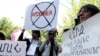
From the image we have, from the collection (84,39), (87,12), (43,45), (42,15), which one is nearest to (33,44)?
(43,45)

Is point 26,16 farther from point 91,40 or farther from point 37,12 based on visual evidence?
point 91,40

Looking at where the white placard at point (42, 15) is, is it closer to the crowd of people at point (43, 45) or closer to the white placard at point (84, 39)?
the crowd of people at point (43, 45)

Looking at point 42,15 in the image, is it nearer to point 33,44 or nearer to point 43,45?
point 43,45

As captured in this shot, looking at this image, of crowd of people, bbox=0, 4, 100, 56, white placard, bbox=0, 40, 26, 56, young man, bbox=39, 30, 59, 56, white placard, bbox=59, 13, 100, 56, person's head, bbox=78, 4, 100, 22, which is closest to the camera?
white placard, bbox=59, 13, 100, 56

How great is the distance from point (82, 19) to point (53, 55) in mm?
2110

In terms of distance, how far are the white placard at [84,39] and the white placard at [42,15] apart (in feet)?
4.09

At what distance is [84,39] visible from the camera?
3660 millimetres

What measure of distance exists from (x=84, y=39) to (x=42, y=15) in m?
2.27

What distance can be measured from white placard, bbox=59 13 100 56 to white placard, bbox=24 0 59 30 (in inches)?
49.1

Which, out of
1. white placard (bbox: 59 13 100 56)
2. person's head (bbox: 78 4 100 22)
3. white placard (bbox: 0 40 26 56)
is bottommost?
white placard (bbox: 0 40 26 56)

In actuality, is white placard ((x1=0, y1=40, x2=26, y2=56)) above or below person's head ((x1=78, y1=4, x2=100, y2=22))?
below

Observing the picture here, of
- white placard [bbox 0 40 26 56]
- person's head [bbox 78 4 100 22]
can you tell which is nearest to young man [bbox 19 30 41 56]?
white placard [bbox 0 40 26 56]

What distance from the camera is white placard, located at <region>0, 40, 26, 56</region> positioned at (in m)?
6.54

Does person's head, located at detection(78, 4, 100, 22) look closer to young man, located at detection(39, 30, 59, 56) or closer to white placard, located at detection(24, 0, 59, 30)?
white placard, located at detection(24, 0, 59, 30)
